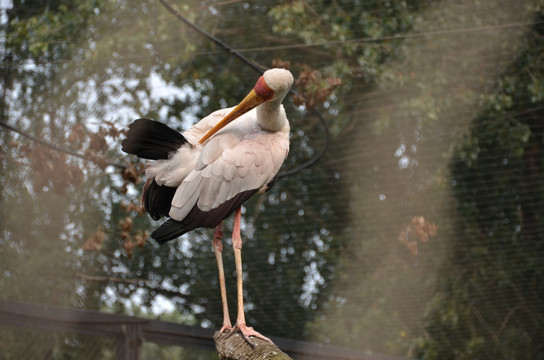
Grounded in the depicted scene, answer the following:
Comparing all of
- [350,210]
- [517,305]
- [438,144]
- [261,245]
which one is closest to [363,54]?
[438,144]

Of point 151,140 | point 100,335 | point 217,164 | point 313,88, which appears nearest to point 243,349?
point 217,164

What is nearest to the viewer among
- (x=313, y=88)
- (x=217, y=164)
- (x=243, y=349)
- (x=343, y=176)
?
(x=243, y=349)

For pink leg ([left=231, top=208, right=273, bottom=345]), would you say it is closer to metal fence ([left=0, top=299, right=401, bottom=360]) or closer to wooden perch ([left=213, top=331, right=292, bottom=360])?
wooden perch ([left=213, top=331, right=292, bottom=360])

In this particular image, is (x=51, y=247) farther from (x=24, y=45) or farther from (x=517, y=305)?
(x=517, y=305)

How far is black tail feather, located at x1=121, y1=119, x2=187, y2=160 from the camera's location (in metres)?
2.54

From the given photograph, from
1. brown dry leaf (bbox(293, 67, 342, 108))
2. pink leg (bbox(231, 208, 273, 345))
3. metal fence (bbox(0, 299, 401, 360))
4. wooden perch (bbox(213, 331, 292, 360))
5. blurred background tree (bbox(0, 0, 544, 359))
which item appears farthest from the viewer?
blurred background tree (bbox(0, 0, 544, 359))

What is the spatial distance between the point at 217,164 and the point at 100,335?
1.68 meters

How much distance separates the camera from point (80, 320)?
12.3 ft

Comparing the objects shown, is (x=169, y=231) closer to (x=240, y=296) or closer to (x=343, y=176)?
(x=240, y=296)

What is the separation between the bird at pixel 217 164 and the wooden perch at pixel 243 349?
0.02 m

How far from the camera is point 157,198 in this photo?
2.69 meters

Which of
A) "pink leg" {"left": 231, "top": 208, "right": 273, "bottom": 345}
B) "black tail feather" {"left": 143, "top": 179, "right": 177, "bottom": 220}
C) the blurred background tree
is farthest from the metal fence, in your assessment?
"pink leg" {"left": 231, "top": 208, "right": 273, "bottom": 345}

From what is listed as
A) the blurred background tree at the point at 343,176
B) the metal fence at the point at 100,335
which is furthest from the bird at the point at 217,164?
the blurred background tree at the point at 343,176

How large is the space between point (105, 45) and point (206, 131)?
3275 mm
